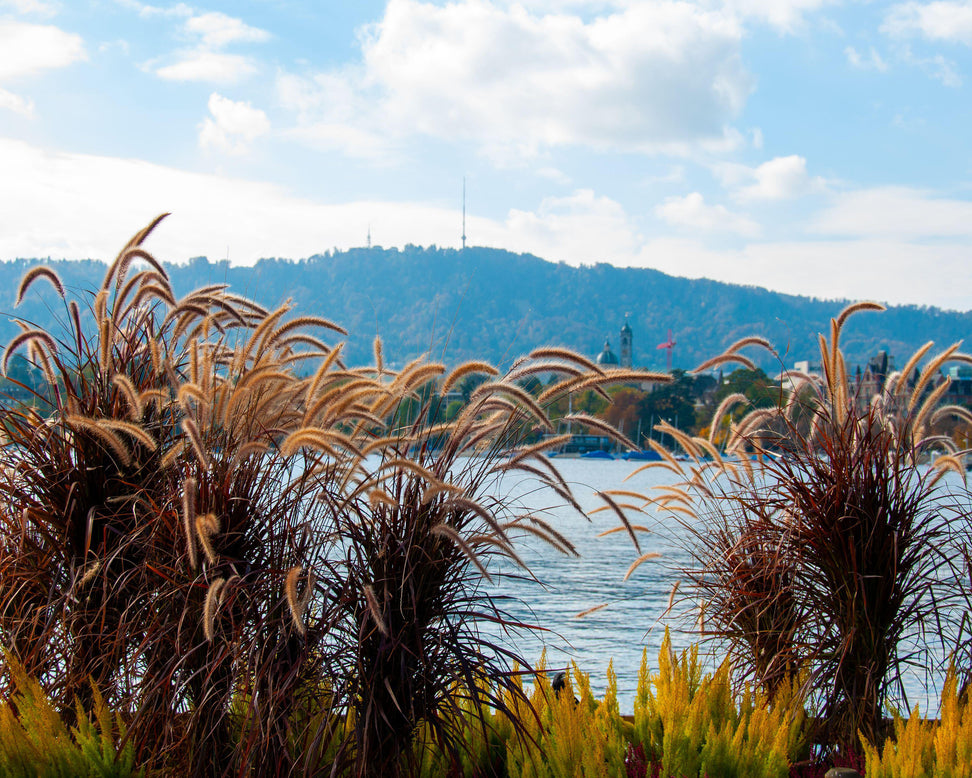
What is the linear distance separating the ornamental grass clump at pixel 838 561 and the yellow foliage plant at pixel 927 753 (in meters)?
0.44

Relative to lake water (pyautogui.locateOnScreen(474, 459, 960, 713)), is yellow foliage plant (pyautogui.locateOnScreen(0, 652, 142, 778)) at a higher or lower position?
higher

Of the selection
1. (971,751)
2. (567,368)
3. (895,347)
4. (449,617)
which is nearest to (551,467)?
(567,368)

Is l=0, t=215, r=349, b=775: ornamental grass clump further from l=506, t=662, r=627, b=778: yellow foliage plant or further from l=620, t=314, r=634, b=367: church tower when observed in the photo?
l=620, t=314, r=634, b=367: church tower

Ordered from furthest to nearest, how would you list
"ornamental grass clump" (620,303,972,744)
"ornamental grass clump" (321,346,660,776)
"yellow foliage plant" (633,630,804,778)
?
"ornamental grass clump" (620,303,972,744), "yellow foliage plant" (633,630,804,778), "ornamental grass clump" (321,346,660,776)

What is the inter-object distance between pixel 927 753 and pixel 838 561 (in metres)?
0.99

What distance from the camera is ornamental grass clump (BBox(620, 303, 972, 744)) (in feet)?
15.1

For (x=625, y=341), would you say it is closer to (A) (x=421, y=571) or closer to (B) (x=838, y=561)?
(B) (x=838, y=561)

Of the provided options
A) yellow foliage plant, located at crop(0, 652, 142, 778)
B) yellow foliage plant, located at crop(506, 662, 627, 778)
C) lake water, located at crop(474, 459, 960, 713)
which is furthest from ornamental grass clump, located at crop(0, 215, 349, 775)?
lake water, located at crop(474, 459, 960, 713)

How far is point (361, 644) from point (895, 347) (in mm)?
163591

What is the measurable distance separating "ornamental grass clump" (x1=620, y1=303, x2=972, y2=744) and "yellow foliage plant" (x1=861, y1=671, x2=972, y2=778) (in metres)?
0.44

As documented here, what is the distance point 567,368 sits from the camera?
12.3ft

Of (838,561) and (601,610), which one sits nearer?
(838,561)

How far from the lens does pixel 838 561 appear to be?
4.63 m

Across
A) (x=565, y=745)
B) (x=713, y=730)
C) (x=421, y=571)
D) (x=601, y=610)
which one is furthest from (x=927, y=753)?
(x=601, y=610)
